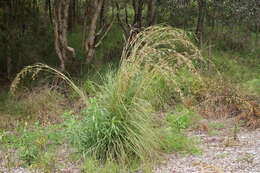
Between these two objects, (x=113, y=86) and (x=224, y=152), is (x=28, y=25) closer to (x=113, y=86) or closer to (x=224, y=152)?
(x=113, y=86)

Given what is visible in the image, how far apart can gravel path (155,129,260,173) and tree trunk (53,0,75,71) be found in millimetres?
5185

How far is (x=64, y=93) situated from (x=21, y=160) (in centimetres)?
386

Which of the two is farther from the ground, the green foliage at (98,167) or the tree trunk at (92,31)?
the tree trunk at (92,31)

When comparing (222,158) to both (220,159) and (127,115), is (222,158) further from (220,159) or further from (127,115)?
(127,115)

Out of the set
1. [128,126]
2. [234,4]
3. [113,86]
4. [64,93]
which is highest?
[234,4]

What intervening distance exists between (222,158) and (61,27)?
20.1ft

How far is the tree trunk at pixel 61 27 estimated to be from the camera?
9.30m

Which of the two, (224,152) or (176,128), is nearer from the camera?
(224,152)

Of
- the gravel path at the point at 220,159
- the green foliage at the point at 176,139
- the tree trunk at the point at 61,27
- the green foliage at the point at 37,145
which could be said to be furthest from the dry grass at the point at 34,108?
the gravel path at the point at 220,159

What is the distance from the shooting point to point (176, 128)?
5559mm

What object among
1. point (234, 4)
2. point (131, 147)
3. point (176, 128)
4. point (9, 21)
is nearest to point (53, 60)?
point (9, 21)

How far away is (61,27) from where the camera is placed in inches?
372

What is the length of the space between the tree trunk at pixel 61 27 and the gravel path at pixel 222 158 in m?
5.19

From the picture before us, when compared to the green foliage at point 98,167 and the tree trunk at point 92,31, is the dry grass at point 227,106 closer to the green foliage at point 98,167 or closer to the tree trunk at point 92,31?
the green foliage at point 98,167
